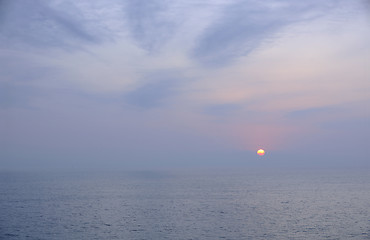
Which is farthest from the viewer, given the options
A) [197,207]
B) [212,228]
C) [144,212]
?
[197,207]

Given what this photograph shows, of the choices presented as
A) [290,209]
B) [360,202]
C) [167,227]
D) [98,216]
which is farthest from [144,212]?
[360,202]

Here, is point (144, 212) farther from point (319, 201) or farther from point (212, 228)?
point (319, 201)

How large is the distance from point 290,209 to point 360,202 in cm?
2110

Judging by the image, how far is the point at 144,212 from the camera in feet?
236

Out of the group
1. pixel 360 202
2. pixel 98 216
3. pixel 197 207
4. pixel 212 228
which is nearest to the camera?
pixel 212 228

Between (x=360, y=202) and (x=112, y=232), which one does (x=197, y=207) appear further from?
(x=360, y=202)

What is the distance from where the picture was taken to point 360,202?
84.1 meters

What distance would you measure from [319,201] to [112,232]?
5280 centimetres

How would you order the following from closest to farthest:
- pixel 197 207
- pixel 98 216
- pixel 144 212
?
pixel 98 216 < pixel 144 212 < pixel 197 207

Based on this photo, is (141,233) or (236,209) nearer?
(141,233)

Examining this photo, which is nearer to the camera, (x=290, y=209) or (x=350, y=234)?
(x=350, y=234)

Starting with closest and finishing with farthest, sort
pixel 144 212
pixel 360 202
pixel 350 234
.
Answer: pixel 350 234
pixel 144 212
pixel 360 202

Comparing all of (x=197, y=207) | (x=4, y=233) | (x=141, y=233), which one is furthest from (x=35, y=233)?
(x=197, y=207)

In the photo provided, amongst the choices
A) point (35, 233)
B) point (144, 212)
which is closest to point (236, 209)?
point (144, 212)
